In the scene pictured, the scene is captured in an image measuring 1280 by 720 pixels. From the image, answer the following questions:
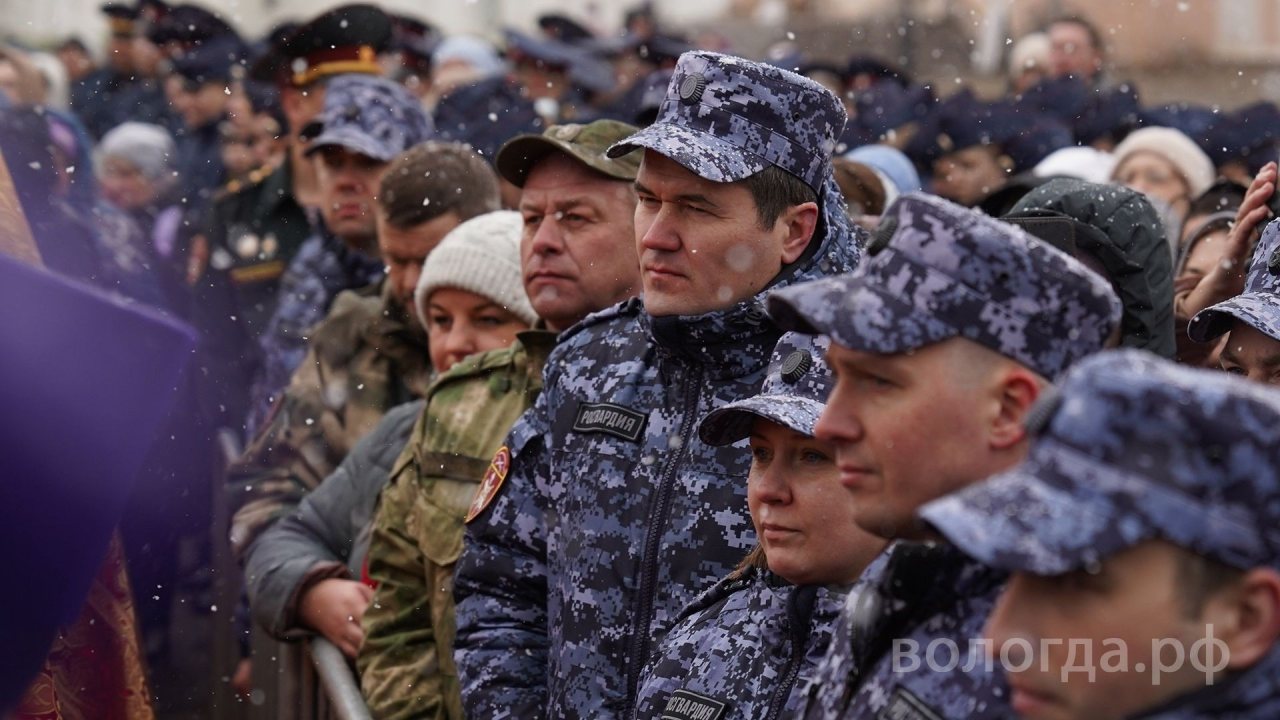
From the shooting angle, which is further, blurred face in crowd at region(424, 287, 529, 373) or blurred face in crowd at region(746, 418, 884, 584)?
blurred face in crowd at region(424, 287, 529, 373)

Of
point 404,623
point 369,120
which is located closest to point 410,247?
point 404,623

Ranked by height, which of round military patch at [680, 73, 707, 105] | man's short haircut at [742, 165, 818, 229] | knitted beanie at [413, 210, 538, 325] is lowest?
knitted beanie at [413, 210, 538, 325]

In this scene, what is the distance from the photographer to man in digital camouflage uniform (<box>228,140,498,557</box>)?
20.4 feet

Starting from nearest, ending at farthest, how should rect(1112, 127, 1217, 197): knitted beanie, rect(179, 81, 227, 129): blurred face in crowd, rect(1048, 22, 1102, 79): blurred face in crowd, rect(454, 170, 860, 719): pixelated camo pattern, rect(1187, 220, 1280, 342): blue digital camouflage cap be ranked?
rect(454, 170, 860, 719): pixelated camo pattern < rect(1187, 220, 1280, 342): blue digital camouflage cap < rect(1112, 127, 1217, 197): knitted beanie < rect(1048, 22, 1102, 79): blurred face in crowd < rect(179, 81, 227, 129): blurred face in crowd

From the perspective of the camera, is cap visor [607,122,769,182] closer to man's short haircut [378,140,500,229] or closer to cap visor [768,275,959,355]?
→ cap visor [768,275,959,355]

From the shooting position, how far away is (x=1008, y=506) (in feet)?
7.28

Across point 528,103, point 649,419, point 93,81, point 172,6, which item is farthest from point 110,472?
point 93,81

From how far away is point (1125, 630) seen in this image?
219 centimetres

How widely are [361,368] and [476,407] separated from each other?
1399 mm

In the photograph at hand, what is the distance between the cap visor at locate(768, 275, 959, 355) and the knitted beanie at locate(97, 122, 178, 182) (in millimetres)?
9789

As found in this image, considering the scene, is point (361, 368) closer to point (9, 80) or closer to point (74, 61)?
point (9, 80)

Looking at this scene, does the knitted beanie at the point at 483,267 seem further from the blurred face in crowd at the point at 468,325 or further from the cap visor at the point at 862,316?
the cap visor at the point at 862,316

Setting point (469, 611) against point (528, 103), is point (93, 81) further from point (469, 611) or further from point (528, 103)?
point (469, 611)

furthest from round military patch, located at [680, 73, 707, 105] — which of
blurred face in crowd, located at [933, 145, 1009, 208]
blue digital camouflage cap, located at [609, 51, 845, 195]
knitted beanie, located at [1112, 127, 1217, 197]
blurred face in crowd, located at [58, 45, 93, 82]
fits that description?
blurred face in crowd, located at [58, 45, 93, 82]
